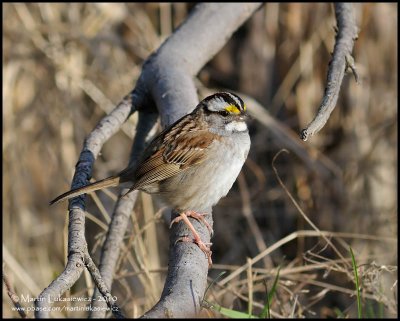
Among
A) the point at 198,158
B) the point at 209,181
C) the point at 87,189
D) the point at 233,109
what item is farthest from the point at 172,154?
the point at 87,189

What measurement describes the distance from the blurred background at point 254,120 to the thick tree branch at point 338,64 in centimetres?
169

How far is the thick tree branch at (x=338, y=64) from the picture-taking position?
200 cm

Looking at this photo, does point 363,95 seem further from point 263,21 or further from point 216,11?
point 216,11

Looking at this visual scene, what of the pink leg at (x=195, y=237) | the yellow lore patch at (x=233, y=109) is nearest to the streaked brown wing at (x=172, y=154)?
the yellow lore patch at (x=233, y=109)

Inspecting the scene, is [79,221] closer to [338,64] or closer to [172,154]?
[172,154]

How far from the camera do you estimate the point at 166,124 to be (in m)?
2.78

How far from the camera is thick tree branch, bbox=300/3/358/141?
200cm

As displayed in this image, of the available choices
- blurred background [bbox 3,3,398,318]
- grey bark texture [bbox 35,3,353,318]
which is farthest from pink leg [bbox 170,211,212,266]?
blurred background [bbox 3,3,398,318]

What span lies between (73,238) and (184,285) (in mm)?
340

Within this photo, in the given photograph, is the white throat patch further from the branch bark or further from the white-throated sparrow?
the branch bark

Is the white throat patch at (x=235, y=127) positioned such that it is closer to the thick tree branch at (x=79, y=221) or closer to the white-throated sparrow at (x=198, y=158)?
the white-throated sparrow at (x=198, y=158)

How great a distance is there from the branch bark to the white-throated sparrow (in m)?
0.08

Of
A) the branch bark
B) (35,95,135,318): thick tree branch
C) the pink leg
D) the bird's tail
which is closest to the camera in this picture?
(35,95,135,318): thick tree branch

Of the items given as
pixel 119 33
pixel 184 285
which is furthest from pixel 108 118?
pixel 119 33
